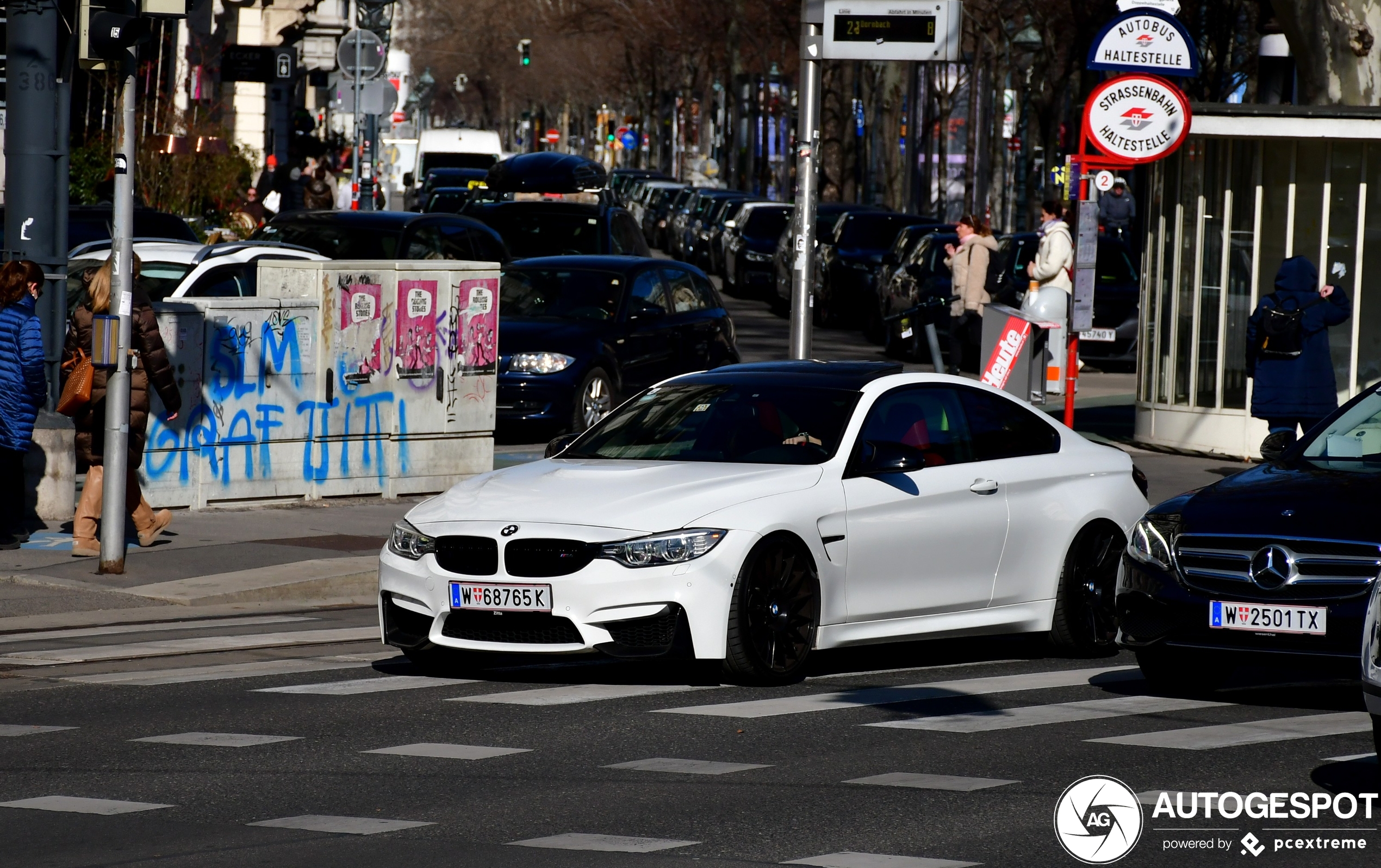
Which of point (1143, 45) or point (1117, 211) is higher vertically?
point (1143, 45)

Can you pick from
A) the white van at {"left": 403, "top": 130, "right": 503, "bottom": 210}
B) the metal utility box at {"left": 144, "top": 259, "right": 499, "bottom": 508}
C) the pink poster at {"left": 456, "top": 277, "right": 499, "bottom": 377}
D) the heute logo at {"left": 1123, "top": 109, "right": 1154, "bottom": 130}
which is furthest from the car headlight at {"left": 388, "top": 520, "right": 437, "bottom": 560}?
the white van at {"left": 403, "top": 130, "right": 503, "bottom": 210}

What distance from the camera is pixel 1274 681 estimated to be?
10.5 meters

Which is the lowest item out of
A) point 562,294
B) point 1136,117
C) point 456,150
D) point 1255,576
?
point 1255,576

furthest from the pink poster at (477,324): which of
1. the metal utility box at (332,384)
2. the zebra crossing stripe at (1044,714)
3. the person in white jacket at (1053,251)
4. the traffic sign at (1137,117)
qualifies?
the zebra crossing stripe at (1044,714)

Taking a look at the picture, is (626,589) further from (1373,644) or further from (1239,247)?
(1239,247)

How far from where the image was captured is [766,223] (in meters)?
42.4

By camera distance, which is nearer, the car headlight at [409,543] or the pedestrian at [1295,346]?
the car headlight at [409,543]

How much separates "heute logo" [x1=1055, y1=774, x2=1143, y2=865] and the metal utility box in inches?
360

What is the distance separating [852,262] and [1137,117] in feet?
58.9

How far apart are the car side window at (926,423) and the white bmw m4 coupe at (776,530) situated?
0.01 metres

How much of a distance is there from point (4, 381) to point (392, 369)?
150 inches

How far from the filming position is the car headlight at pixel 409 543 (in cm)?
991

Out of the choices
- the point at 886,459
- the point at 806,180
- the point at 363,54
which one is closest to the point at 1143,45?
the point at 806,180

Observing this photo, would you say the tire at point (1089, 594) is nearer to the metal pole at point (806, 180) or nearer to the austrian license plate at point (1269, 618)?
the austrian license plate at point (1269, 618)
